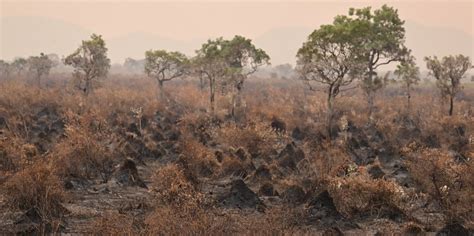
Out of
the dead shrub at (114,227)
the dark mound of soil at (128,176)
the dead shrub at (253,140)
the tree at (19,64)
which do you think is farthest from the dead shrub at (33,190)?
the tree at (19,64)

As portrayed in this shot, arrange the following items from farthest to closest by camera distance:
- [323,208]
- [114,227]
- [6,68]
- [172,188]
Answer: [6,68] < [323,208] < [172,188] < [114,227]

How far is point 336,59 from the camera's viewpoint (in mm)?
26812

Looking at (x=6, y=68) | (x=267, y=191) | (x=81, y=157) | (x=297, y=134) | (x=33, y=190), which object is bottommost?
(x=297, y=134)

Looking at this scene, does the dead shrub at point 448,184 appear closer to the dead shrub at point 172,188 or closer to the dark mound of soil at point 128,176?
the dead shrub at point 172,188

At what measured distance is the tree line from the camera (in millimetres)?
27047

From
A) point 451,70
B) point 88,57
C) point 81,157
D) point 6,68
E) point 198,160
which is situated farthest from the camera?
point 6,68

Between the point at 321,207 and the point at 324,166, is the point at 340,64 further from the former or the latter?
the point at 321,207

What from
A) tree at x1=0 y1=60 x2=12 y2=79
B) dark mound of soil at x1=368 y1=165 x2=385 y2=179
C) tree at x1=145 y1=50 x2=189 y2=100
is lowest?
dark mound of soil at x1=368 y1=165 x2=385 y2=179

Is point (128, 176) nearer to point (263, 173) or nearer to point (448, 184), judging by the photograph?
point (263, 173)

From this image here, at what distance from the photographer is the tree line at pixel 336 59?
88.7ft

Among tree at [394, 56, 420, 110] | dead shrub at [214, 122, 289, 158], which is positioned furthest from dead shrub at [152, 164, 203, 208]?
tree at [394, 56, 420, 110]

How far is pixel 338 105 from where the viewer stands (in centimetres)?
4466

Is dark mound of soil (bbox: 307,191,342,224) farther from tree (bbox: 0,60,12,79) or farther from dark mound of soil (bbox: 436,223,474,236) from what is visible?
tree (bbox: 0,60,12,79)

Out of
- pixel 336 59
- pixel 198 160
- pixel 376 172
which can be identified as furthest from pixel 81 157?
pixel 336 59
